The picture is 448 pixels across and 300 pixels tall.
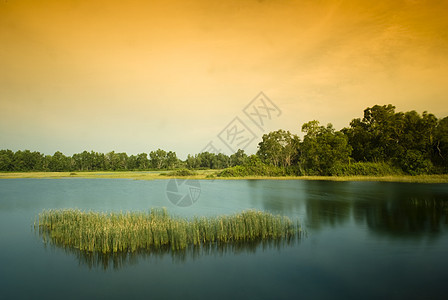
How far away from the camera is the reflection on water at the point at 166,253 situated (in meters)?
10.4

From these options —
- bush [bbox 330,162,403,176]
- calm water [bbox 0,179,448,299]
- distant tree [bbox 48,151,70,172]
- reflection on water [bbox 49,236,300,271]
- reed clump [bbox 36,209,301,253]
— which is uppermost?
distant tree [bbox 48,151,70,172]

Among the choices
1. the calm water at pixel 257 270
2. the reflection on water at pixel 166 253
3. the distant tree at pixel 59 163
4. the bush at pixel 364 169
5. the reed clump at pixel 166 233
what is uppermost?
the distant tree at pixel 59 163

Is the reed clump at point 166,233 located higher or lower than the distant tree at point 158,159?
lower

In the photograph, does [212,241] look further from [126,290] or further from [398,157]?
[398,157]

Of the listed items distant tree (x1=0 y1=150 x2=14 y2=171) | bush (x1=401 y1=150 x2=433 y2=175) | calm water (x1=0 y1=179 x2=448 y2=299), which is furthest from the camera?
distant tree (x1=0 y1=150 x2=14 y2=171)

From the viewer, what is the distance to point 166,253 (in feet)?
36.7

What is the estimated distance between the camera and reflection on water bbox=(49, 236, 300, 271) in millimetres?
10408

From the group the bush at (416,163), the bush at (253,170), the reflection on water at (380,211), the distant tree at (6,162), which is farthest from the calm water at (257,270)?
the distant tree at (6,162)

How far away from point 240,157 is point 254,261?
10192 centimetres

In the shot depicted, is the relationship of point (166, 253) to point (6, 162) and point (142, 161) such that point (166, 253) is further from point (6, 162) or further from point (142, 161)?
point (6, 162)

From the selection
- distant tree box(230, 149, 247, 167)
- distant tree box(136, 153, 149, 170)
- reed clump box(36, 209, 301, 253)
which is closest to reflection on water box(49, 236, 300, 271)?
reed clump box(36, 209, 301, 253)

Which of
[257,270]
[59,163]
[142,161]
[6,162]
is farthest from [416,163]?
[6,162]

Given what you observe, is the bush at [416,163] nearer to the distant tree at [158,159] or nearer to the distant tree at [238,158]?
the distant tree at [238,158]

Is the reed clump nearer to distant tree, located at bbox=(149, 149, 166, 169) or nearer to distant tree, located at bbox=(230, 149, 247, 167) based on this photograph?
distant tree, located at bbox=(230, 149, 247, 167)
